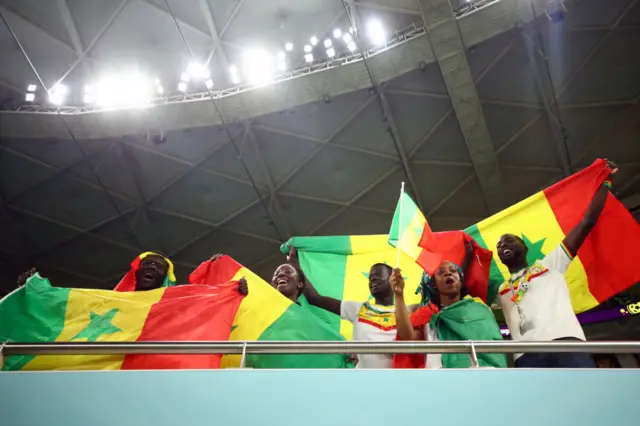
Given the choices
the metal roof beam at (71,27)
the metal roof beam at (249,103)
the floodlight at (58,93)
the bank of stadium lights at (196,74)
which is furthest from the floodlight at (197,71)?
the floodlight at (58,93)

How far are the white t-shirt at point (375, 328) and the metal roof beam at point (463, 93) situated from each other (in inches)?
279

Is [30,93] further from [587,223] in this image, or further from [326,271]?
[587,223]

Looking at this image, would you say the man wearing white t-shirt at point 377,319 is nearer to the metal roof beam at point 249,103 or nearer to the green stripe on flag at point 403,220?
the green stripe on flag at point 403,220

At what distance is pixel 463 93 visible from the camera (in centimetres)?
1107

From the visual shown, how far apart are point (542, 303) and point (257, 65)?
33.0 feet

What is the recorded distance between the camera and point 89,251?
1513 centimetres

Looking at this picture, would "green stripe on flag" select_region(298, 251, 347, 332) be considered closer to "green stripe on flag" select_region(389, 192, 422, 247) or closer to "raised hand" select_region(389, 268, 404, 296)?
"green stripe on flag" select_region(389, 192, 422, 247)

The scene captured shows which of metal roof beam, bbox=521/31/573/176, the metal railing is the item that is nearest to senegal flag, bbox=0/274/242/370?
the metal railing

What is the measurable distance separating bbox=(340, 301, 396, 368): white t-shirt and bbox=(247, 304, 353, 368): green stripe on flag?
0.82 feet

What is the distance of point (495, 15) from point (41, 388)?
9847 millimetres

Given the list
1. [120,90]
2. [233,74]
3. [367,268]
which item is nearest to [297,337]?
[367,268]

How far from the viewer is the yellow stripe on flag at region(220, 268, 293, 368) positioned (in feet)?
14.5

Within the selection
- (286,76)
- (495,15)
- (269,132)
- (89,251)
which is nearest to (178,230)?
(89,251)

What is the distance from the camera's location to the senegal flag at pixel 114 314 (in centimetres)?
401
